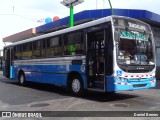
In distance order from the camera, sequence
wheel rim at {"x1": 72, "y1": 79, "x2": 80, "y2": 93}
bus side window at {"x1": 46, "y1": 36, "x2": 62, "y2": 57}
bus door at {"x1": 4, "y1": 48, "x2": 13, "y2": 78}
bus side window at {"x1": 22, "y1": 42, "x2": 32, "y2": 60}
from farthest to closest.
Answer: bus door at {"x1": 4, "y1": 48, "x2": 13, "y2": 78} → bus side window at {"x1": 22, "y1": 42, "x2": 32, "y2": 60} → bus side window at {"x1": 46, "y1": 36, "x2": 62, "y2": 57} → wheel rim at {"x1": 72, "y1": 79, "x2": 80, "y2": 93}

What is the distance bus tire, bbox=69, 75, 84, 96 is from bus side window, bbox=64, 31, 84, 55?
3.66 feet

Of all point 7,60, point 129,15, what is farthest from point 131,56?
point 7,60

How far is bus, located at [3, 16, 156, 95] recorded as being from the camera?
33.1 ft

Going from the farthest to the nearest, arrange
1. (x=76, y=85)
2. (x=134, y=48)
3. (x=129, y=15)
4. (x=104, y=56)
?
1. (x=129, y=15)
2. (x=76, y=85)
3. (x=134, y=48)
4. (x=104, y=56)

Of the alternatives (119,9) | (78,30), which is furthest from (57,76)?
(119,9)

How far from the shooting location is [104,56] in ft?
34.2

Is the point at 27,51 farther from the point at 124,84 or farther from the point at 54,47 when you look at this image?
the point at 124,84

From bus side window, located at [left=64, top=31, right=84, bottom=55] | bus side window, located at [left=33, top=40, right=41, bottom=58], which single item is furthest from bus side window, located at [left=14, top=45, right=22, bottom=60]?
bus side window, located at [left=64, top=31, right=84, bottom=55]

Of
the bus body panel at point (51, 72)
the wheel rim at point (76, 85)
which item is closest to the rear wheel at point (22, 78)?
the bus body panel at point (51, 72)

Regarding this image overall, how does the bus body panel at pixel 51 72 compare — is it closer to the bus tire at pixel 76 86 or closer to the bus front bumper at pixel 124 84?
the bus tire at pixel 76 86

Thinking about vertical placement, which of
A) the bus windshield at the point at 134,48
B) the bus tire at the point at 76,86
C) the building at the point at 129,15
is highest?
the building at the point at 129,15

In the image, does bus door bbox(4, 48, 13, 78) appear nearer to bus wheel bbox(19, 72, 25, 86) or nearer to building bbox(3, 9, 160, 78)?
bus wheel bbox(19, 72, 25, 86)

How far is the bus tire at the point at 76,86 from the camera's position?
1170cm

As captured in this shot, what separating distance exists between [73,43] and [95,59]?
149 centimetres
